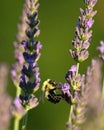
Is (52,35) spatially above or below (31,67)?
above

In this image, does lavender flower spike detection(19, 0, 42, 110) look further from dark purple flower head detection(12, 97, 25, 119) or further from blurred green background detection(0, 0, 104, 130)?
blurred green background detection(0, 0, 104, 130)

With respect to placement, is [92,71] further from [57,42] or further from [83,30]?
[57,42]

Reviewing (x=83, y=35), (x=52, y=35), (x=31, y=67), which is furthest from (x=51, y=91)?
(x=52, y=35)

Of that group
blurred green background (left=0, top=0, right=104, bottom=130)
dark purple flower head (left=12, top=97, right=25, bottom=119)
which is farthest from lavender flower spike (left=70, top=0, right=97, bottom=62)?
blurred green background (left=0, top=0, right=104, bottom=130)

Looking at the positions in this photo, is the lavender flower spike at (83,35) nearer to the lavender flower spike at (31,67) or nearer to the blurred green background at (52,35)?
the lavender flower spike at (31,67)

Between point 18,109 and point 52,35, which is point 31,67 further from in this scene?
point 52,35

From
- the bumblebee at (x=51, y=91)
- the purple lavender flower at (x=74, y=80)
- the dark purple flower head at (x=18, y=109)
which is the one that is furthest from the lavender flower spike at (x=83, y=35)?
the dark purple flower head at (x=18, y=109)

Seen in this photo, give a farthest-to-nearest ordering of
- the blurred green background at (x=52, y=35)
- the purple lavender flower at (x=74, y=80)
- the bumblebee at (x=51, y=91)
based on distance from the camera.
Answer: the blurred green background at (x=52, y=35) → the bumblebee at (x=51, y=91) → the purple lavender flower at (x=74, y=80)
